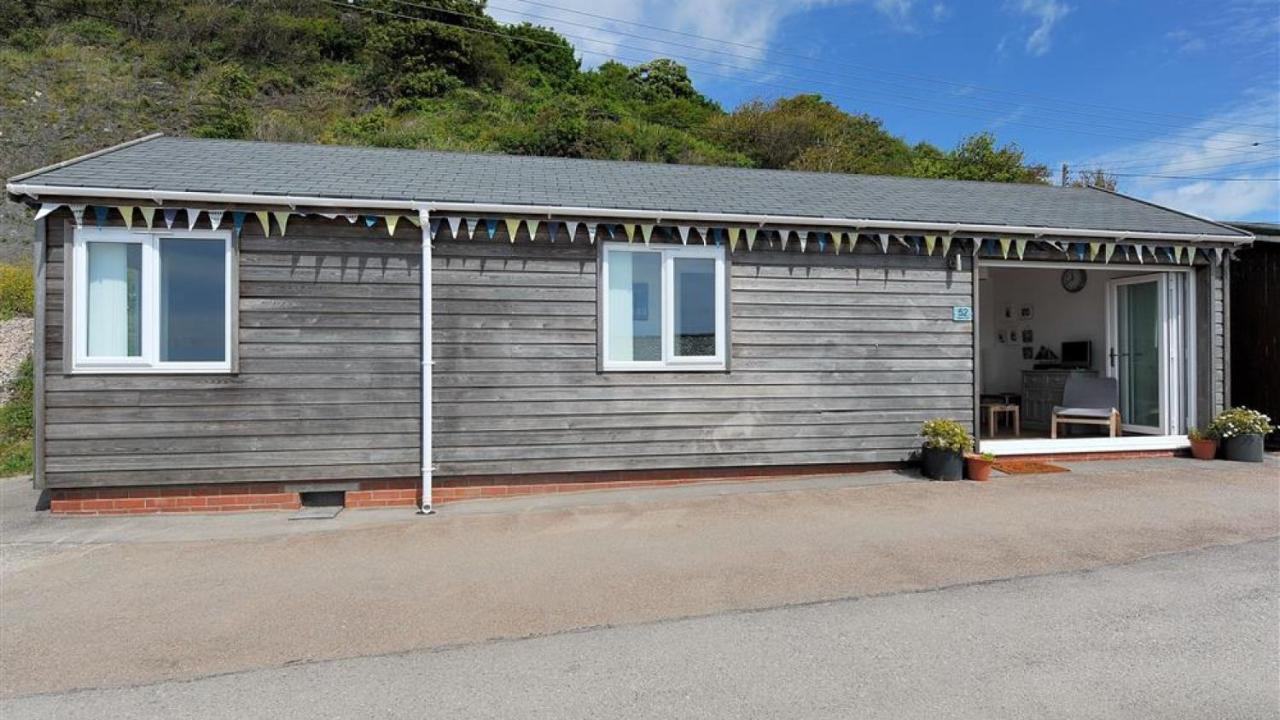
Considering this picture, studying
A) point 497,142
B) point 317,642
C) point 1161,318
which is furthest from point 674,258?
point 497,142

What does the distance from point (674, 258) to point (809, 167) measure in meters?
17.0

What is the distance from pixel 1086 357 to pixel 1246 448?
300 cm

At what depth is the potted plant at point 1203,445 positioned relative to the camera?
25.5 ft

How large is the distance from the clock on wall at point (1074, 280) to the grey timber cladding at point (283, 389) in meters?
9.52

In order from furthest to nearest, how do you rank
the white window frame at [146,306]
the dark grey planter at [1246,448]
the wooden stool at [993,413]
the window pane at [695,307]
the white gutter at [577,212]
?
1. the wooden stool at [993,413]
2. the dark grey planter at [1246,448]
3. the window pane at [695,307]
4. the white window frame at [146,306]
5. the white gutter at [577,212]

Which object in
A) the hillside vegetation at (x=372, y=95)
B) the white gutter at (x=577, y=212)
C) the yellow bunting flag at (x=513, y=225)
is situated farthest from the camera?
the hillside vegetation at (x=372, y=95)

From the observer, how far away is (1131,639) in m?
3.28

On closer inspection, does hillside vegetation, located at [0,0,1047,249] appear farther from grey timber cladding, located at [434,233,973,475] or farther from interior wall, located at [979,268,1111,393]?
grey timber cladding, located at [434,233,973,475]

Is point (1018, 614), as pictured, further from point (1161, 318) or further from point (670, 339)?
point (1161, 318)

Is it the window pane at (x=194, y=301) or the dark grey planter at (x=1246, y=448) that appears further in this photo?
the dark grey planter at (x=1246, y=448)

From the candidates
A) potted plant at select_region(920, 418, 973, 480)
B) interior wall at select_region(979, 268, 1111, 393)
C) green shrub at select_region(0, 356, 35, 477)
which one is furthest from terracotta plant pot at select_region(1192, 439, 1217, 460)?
green shrub at select_region(0, 356, 35, 477)

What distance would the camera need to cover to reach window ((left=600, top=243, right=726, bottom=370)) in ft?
22.1

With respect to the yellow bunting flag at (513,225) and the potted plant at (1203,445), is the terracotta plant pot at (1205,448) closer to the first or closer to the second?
the potted plant at (1203,445)

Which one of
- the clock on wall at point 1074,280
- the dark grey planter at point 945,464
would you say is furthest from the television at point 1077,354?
the dark grey planter at point 945,464
